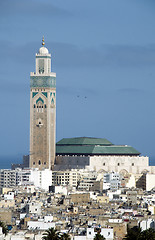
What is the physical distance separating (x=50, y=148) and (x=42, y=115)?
387cm

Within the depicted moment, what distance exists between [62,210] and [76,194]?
1144 centimetres

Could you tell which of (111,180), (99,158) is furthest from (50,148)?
(111,180)

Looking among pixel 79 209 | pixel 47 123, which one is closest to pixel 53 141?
pixel 47 123

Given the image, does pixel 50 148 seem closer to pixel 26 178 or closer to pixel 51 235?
pixel 26 178

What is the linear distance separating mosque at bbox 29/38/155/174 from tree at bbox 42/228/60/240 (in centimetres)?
5893

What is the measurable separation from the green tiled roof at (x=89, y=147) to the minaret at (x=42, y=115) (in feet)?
8.64

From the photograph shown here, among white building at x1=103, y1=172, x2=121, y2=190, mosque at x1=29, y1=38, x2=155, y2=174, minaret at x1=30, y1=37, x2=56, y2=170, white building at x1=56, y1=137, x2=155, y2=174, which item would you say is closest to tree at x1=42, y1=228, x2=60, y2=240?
white building at x1=103, y1=172, x2=121, y2=190

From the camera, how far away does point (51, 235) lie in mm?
71562

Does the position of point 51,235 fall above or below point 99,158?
below

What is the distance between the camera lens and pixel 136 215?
85.2 metres

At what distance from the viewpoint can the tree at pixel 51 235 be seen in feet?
234

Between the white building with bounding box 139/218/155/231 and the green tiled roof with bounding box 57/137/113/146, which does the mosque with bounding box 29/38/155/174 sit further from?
the white building with bounding box 139/218/155/231

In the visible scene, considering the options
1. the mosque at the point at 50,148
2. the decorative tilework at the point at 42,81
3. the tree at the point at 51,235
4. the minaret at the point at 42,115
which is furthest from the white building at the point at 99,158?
the tree at the point at 51,235

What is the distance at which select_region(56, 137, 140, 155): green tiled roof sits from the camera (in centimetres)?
13450
